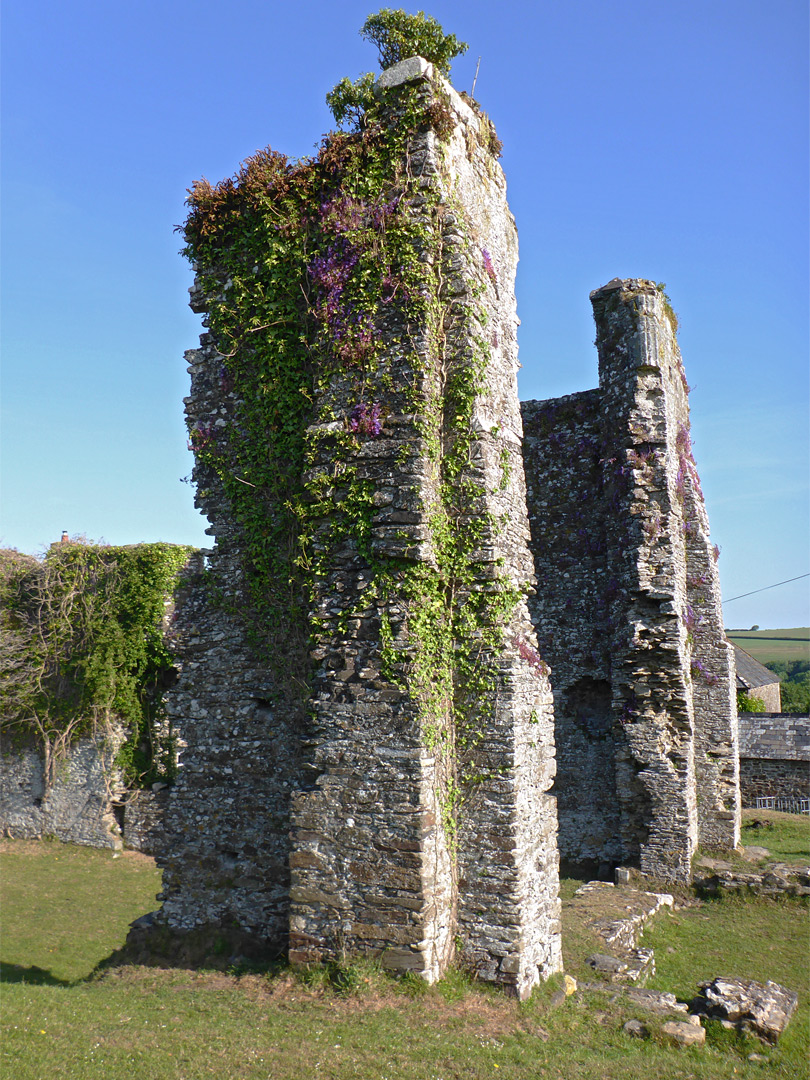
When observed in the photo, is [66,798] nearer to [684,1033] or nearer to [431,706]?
[431,706]

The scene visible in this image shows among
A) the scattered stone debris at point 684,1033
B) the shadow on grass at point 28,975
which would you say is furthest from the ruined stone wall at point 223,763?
the scattered stone debris at point 684,1033

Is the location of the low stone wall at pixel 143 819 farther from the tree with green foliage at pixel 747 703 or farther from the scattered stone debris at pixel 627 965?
the tree with green foliage at pixel 747 703

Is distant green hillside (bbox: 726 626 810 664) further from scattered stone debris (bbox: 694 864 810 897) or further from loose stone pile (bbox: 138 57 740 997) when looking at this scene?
loose stone pile (bbox: 138 57 740 997)

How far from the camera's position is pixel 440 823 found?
22.8 ft

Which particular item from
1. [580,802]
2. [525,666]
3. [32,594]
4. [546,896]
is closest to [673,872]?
[580,802]

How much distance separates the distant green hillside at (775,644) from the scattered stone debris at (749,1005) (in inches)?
2867

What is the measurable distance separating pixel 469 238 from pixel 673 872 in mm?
10441

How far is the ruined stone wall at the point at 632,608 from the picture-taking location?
1266 cm

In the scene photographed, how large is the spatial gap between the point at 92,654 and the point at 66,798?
3.68 metres

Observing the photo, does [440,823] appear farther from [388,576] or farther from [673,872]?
[673,872]

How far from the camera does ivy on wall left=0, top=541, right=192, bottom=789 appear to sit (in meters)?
18.4

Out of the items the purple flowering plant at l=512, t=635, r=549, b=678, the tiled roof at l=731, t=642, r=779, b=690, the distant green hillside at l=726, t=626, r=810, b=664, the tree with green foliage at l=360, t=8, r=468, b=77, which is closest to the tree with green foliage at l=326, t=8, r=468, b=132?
the tree with green foliage at l=360, t=8, r=468, b=77

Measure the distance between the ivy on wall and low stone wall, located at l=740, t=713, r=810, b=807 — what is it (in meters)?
15.8

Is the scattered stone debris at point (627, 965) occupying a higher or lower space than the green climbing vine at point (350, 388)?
lower
